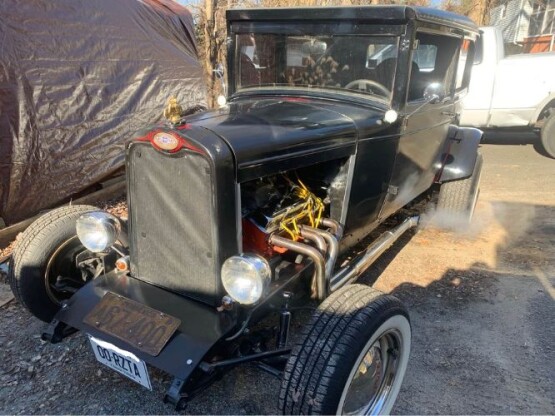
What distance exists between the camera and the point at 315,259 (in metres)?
2.25

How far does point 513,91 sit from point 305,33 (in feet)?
19.6

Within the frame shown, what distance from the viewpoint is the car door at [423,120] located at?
10.6 feet

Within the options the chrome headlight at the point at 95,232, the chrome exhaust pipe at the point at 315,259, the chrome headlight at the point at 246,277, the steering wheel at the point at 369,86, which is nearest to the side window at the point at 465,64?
the steering wheel at the point at 369,86

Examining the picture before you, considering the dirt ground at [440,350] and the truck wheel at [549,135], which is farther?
the truck wheel at [549,135]

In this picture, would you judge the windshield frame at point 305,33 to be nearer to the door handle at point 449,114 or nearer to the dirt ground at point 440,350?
the door handle at point 449,114

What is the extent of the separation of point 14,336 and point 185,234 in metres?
1.64

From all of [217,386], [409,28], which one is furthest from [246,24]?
[217,386]

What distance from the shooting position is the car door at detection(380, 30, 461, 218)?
3242mm

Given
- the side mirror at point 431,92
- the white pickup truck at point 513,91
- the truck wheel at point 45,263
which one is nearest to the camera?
the truck wheel at point 45,263

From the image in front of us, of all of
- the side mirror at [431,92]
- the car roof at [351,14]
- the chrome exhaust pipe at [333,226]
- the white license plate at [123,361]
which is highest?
the car roof at [351,14]

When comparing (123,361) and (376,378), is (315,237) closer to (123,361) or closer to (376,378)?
→ (376,378)

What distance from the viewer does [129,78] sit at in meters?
5.49

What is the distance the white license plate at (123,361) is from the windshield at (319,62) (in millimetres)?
2141

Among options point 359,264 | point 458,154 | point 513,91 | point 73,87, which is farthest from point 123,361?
point 513,91
